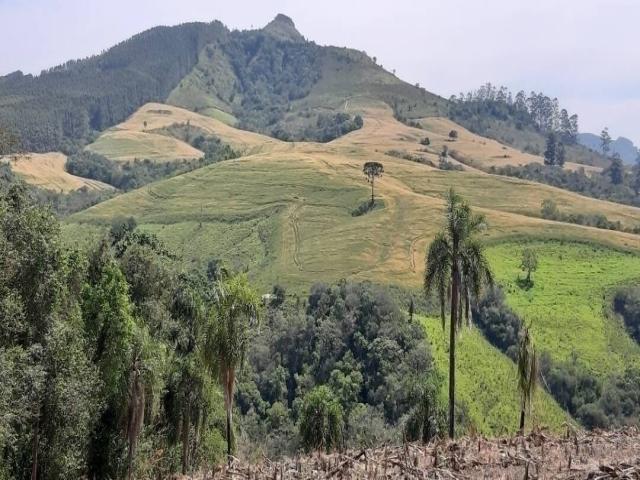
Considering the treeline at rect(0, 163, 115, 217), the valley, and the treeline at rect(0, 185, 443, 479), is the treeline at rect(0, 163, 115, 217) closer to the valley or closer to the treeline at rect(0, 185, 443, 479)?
the valley

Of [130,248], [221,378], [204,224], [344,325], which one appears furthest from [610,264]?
[221,378]

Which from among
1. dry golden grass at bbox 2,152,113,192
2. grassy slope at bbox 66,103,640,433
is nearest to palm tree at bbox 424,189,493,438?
grassy slope at bbox 66,103,640,433

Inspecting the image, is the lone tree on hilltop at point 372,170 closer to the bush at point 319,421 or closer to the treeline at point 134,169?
the treeline at point 134,169

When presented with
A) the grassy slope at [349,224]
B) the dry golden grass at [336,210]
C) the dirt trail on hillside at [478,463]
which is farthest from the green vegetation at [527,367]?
the dry golden grass at [336,210]

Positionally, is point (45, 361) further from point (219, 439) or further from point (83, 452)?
point (219, 439)

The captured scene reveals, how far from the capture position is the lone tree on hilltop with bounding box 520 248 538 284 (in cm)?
8967

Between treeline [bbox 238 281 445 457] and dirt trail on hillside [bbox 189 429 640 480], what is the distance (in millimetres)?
34753

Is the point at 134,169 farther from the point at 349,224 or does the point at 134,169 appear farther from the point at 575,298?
the point at 575,298

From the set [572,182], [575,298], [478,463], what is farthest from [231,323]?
[572,182]

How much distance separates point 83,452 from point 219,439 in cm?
1418

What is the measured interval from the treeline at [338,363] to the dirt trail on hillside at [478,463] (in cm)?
3475

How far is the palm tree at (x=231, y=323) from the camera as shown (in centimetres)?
2089

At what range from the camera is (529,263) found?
90.4 m

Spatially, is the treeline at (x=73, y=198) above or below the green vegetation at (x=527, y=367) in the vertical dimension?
above
